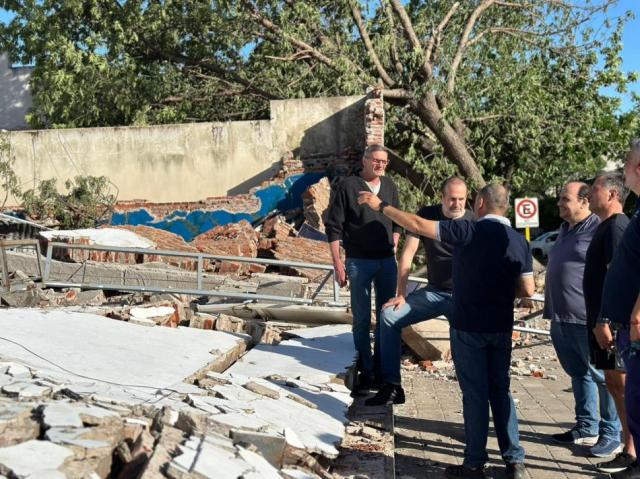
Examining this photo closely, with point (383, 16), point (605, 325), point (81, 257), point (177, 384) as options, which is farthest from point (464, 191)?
point (383, 16)

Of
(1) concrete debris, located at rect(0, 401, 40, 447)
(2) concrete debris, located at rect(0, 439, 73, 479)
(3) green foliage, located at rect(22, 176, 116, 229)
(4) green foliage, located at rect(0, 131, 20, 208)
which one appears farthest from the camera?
(4) green foliage, located at rect(0, 131, 20, 208)

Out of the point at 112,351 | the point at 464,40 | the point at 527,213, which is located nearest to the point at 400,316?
the point at 112,351

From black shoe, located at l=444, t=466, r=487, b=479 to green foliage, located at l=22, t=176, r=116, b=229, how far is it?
1348cm

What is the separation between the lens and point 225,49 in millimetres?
20797

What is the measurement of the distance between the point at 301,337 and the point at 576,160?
1617cm

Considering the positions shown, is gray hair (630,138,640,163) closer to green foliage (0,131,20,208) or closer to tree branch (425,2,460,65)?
tree branch (425,2,460,65)

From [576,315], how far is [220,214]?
1219 cm

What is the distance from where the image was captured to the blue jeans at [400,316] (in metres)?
6.43

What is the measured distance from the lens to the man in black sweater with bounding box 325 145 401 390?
22.2 ft

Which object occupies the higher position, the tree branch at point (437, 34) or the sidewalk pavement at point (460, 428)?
the tree branch at point (437, 34)

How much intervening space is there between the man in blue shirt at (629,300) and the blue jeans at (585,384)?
1.44 metres

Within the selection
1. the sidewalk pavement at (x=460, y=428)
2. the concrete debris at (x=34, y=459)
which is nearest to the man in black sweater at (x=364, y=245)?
the sidewalk pavement at (x=460, y=428)

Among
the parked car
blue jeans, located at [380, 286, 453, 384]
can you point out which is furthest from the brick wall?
the parked car

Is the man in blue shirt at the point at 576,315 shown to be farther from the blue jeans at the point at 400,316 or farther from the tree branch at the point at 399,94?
the tree branch at the point at 399,94
